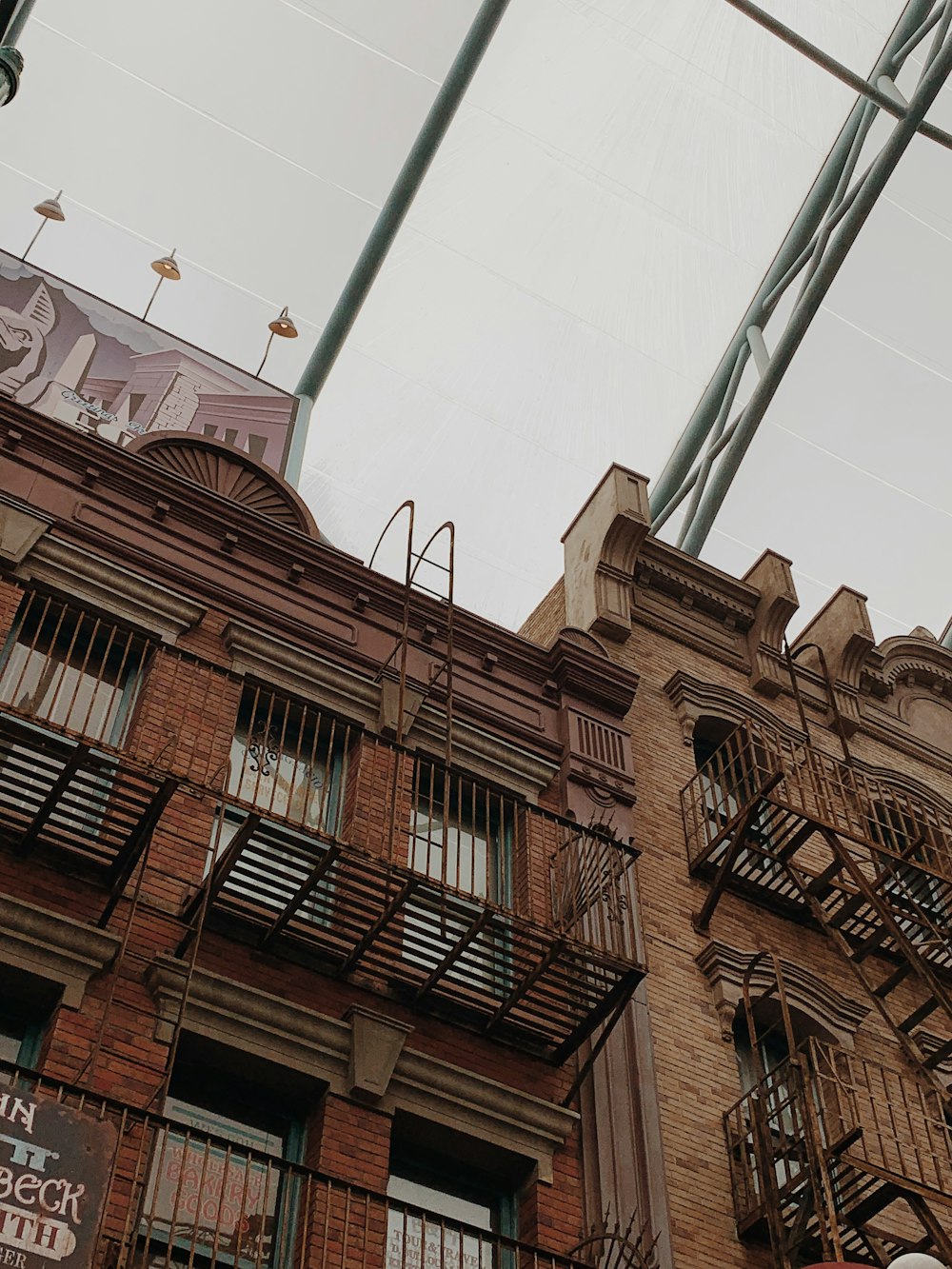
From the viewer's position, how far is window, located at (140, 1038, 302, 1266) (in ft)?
29.9

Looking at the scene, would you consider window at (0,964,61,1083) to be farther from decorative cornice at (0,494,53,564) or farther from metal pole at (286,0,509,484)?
metal pole at (286,0,509,484)

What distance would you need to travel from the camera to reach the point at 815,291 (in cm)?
2328

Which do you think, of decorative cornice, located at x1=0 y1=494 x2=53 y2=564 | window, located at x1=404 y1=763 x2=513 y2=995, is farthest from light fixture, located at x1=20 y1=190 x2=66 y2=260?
window, located at x1=404 y1=763 x2=513 y2=995

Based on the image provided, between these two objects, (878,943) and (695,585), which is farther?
(695,585)

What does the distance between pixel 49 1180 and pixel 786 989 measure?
738 centimetres

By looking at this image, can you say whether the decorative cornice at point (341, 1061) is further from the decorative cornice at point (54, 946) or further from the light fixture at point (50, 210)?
the light fixture at point (50, 210)

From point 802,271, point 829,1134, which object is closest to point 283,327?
point 802,271

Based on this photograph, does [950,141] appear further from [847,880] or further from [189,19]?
[847,880]

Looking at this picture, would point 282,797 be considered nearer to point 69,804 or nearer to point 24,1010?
point 69,804

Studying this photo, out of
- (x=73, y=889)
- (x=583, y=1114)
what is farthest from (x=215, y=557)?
(x=583, y=1114)

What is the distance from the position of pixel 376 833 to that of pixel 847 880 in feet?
17.5

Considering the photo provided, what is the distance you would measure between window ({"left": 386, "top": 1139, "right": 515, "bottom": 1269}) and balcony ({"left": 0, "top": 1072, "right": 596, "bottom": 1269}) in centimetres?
2

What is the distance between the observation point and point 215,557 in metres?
14.5

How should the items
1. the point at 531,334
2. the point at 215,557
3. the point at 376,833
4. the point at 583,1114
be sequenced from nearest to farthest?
the point at 583,1114 < the point at 376,833 < the point at 215,557 < the point at 531,334
